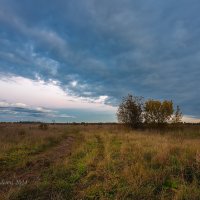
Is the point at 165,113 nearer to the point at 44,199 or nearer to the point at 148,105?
the point at 148,105

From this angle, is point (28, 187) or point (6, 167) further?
point (6, 167)

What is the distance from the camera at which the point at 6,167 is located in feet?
34.4

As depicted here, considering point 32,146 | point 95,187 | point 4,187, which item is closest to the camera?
point 95,187

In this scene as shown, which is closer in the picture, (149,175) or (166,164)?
(149,175)

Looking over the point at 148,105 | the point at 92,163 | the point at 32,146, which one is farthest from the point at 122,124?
the point at 92,163

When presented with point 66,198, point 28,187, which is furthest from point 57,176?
point 66,198

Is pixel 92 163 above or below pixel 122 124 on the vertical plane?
below

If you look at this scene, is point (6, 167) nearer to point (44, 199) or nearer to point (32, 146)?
point (44, 199)

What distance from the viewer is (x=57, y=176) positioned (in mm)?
8477

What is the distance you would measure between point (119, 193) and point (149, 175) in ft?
5.08

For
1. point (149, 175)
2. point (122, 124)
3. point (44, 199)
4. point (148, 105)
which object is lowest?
point (44, 199)

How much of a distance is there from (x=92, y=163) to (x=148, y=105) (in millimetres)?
28268

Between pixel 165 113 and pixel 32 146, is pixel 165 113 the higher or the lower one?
the higher one

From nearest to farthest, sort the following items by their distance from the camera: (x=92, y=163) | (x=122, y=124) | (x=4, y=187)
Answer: (x=4, y=187), (x=92, y=163), (x=122, y=124)
